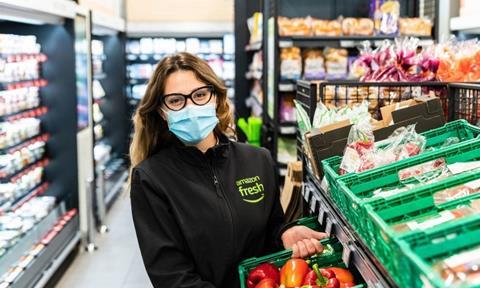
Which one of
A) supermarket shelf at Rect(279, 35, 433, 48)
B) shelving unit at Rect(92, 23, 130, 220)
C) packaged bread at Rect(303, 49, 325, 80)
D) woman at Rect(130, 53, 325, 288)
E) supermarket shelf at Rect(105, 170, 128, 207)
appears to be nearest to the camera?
woman at Rect(130, 53, 325, 288)

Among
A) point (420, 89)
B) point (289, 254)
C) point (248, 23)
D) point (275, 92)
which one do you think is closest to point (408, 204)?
point (289, 254)

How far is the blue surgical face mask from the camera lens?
7.14ft

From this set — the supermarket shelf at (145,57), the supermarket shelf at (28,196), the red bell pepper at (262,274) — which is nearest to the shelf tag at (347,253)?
the red bell pepper at (262,274)

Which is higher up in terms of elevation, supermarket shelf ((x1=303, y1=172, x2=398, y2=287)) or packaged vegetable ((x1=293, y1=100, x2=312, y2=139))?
packaged vegetable ((x1=293, y1=100, x2=312, y2=139))

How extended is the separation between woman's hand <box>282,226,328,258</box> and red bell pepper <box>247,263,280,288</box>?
0.11 m

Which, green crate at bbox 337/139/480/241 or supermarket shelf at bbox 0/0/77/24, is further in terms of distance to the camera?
supermarket shelf at bbox 0/0/77/24

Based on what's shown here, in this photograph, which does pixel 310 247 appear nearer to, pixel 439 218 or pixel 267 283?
pixel 267 283

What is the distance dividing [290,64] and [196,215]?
3396mm

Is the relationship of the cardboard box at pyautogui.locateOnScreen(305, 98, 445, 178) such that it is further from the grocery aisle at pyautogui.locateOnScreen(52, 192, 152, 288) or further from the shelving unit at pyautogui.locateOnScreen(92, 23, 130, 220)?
the shelving unit at pyautogui.locateOnScreen(92, 23, 130, 220)

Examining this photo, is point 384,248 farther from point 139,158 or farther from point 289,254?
point 139,158

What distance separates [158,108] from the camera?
2.26 meters

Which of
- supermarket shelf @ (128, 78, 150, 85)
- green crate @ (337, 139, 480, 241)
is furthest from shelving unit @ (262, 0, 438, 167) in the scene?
supermarket shelf @ (128, 78, 150, 85)

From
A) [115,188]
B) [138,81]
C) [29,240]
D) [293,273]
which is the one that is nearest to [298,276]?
[293,273]

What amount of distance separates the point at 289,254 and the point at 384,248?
849 millimetres
